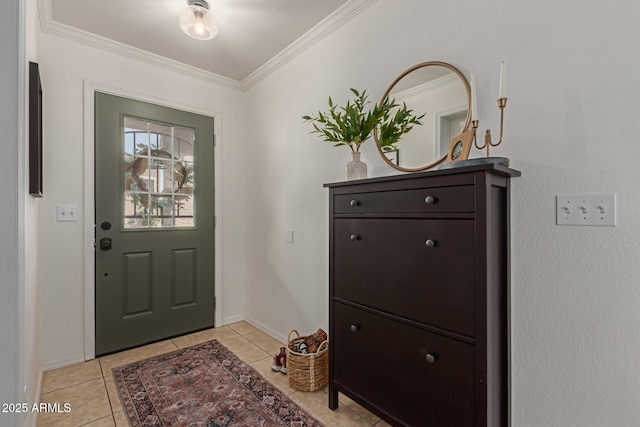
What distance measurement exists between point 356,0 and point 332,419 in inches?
97.2

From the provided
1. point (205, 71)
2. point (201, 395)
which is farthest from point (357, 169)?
point (205, 71)

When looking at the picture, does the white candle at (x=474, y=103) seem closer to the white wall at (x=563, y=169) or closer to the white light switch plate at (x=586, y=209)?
the white wall at (x=563, y=169)

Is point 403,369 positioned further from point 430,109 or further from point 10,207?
point 10,207

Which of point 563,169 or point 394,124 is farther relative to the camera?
point 394,124

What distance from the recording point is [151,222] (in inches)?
105

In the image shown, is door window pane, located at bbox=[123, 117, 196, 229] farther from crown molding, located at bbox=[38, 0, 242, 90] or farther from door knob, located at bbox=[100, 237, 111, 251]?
crown molding, located at bbox=[38, 0, 242, 90]

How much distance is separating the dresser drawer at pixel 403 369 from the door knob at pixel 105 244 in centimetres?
192

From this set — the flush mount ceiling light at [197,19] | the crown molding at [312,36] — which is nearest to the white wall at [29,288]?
the flush mount ceiling light at [197,19]

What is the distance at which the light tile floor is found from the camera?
64.9 inches

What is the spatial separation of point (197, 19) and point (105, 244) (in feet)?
5.87

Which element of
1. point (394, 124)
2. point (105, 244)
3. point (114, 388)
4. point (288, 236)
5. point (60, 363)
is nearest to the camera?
point (394, 124)

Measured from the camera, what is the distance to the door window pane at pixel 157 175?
2.57 metres

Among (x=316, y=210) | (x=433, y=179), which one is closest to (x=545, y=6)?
(x=433, y=179)

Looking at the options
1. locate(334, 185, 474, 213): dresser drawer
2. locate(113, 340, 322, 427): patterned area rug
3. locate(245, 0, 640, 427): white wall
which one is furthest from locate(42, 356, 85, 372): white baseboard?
locate(245, 0, 640, 427): white wall
